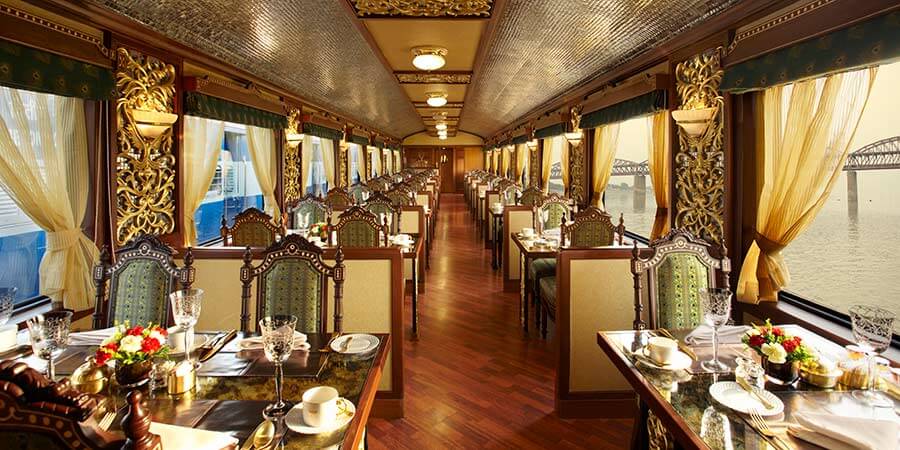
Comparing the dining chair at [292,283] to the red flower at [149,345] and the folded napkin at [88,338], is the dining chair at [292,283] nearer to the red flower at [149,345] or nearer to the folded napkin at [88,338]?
the folded napkin at [88,338]

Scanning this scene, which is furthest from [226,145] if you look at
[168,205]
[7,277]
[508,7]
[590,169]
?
[590,169]

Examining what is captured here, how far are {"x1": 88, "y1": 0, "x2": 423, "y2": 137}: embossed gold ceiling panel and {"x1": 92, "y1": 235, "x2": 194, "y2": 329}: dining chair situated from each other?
1906mm

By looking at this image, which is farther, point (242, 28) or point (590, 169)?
point (590, 169)

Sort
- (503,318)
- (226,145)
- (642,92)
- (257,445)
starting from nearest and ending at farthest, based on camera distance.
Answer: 1. (257,445)
2. (642,92)
3. (503,318)
4. (226,145)

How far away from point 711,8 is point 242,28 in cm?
382

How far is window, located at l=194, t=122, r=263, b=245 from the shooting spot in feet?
22.7

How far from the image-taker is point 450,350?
4.45m

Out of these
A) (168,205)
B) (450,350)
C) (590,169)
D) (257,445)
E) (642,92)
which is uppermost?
(642,92)

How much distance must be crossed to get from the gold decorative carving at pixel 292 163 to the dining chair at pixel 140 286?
5.21m

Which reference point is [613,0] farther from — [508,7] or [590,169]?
[590,169]

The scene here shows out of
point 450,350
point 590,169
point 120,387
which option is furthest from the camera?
point 590,169

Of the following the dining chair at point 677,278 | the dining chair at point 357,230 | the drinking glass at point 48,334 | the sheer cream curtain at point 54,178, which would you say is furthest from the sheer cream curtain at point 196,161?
the dining chair at point 677,278

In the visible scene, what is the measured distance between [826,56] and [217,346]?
3275 mm

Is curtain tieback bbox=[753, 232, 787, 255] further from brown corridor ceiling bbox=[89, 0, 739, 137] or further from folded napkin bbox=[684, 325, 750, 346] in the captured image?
brown corridor ceiling bbox=[89, 0, 739, 137]
